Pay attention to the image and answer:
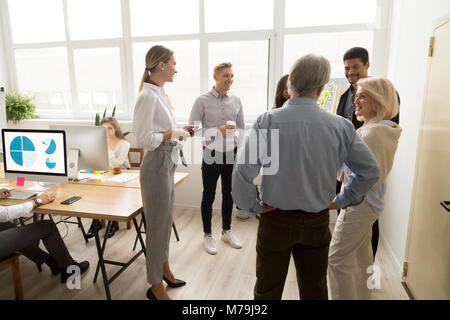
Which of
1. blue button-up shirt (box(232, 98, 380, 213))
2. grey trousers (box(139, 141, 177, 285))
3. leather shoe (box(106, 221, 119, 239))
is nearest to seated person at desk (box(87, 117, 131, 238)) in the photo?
leather shoe (box(106, 221, 119, 239))

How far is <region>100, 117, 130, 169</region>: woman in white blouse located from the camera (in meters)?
3.11

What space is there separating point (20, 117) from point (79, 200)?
10.6 ft

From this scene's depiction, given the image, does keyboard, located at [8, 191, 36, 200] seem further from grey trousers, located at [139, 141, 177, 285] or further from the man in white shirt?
the man in white shirt

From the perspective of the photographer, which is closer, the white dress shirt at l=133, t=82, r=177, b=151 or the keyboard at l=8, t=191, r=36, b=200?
the white dress shirt at l=133, t=82, r=177, b=151

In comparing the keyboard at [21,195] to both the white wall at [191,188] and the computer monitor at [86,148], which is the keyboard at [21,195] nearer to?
the computer monitor at [86,148]

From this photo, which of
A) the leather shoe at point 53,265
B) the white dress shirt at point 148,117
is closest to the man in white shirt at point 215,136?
the white dress shirt at point 148,117

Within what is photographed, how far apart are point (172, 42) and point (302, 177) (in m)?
3.30

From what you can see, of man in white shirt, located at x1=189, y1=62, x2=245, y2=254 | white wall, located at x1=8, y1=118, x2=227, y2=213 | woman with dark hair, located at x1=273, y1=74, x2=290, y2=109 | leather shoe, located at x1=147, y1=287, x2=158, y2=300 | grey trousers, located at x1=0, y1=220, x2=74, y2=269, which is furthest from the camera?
white wall, located at x1=8, y1=118, x2=227, y2=213

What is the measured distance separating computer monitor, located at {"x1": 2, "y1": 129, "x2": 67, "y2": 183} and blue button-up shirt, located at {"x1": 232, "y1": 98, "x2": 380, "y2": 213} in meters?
1.64

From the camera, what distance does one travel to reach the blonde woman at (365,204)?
1.59m

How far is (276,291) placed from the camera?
1467 mm

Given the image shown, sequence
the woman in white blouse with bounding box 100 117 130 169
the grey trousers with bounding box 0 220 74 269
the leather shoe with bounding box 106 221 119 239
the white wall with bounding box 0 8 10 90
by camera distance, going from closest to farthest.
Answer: the grey trousers with bounding box 0 220 74 269, the woman in white blouse with bounding box 100 117 130 169, the leather shoe with bounding box 106 221 119 239, the white wall with bounding box 0 8 10 90

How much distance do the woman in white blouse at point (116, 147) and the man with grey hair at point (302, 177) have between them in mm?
2114
